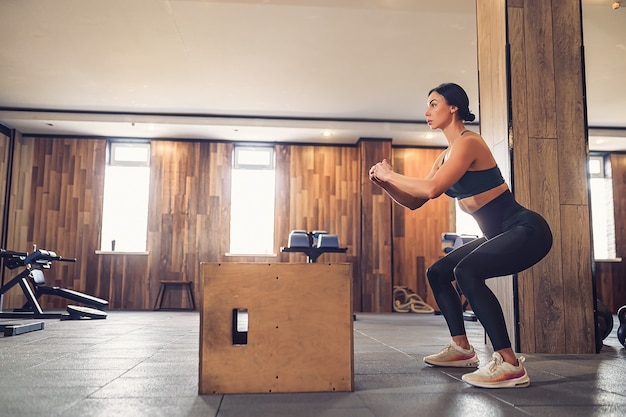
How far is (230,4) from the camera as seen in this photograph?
4820 millimetres

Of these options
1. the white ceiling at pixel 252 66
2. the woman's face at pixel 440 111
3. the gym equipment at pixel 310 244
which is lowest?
the gym equipment at pixel 310 244

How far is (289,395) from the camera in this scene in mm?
1929

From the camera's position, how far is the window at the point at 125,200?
28.9 feet

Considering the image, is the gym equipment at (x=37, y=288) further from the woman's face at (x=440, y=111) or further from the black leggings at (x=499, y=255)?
the black leggings at (x=499, y=255)

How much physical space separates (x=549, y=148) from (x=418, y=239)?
576 centimetres

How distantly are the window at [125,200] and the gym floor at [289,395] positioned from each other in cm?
533

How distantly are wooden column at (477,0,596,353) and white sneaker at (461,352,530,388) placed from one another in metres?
1.22

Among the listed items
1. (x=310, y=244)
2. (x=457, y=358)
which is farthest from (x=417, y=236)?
(x=457, y=358)

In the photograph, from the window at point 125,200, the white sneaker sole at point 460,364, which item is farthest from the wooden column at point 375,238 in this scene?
the white sneaker sole at point 460,364

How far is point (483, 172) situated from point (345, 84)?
4856 millimetres

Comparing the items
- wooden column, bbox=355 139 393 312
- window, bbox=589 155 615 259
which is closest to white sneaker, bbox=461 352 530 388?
wooden column, bbox=355 139 393 312

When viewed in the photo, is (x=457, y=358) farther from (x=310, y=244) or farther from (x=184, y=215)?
(x=184, y=215)

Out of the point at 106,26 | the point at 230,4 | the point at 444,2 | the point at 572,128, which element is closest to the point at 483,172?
the point at 572,128

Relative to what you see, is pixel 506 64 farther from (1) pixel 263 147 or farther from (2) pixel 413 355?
(1) pixel 263 147
